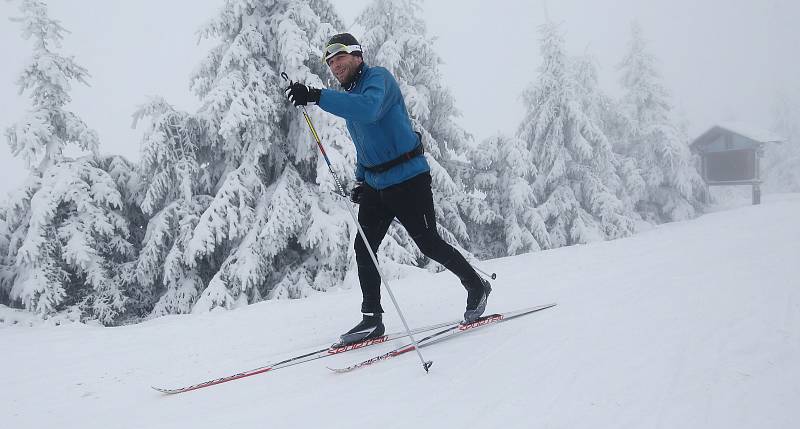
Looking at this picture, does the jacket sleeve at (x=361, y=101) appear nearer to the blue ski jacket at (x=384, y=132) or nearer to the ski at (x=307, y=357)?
the blue ski jacket at (x=384, y=132)

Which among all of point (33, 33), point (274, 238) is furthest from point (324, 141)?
point (33, 33)

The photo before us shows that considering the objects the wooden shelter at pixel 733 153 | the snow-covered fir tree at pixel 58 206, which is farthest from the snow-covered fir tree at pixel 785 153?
the snow-covered fir tree at pixel 58 206

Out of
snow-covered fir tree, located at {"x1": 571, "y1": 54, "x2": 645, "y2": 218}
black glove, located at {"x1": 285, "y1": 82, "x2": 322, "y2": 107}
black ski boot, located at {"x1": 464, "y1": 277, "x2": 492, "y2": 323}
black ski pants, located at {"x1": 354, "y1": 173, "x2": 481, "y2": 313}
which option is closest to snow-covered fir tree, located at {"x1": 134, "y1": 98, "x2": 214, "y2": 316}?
black ski pants, located at {"x1": 354, "y1": 173, "x2": 481, "y2": 313}

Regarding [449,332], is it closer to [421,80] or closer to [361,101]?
[361,101]

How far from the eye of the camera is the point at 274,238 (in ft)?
30.2

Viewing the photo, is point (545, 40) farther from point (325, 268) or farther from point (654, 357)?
point (654, 357)

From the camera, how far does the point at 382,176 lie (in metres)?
A: 3.48

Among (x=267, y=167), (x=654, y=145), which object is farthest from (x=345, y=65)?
(x=654, y=145)

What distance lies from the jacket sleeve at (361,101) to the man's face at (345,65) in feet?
0.80

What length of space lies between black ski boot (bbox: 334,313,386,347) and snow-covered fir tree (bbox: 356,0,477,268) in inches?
340

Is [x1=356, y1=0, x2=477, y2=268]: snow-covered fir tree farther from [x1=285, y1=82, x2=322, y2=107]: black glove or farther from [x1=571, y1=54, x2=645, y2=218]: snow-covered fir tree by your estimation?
[x1=571, y1=54, x2=645, y2=218]: snow-covered fir tree

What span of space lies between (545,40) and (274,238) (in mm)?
16684

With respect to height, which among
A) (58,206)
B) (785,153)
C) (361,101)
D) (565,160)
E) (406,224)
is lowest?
(406,224)

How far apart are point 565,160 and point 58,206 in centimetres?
1888
